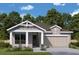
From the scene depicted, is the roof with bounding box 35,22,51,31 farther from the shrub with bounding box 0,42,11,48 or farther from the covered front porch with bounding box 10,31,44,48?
the shrub with bounding box 0,42,11,48

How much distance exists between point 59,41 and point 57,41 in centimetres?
17

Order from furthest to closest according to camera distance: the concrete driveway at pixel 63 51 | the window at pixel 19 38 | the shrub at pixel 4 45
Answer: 1. the window at pixel 19 38
2. the shrub at pixel 4 45
3. the concrete driveway at pixel 63 51

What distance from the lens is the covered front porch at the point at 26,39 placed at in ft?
96.6

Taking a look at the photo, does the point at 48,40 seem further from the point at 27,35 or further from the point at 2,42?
the point at 2,42

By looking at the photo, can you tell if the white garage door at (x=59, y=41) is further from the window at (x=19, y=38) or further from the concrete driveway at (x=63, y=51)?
the window at (x=19, y=38)

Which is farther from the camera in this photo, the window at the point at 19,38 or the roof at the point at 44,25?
the window at the point at 19,38

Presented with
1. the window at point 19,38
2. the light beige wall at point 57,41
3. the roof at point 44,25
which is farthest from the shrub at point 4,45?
the light beige wall at point 57,41

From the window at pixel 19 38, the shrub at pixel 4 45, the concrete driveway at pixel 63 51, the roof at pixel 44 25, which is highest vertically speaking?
the roof at pixel 44 25

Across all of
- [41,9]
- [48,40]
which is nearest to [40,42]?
[48,40]

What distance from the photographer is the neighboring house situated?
29.3 m

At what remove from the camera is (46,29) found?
31.2 m

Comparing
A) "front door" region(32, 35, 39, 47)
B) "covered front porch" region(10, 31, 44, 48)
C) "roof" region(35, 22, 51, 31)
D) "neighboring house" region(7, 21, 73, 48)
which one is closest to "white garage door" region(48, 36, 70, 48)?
"neighboring house" region(7, 21, 73, 48)

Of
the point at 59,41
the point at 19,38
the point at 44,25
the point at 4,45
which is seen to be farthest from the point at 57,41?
the point at 4,45

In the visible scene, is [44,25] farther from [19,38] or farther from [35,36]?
[19,38]
